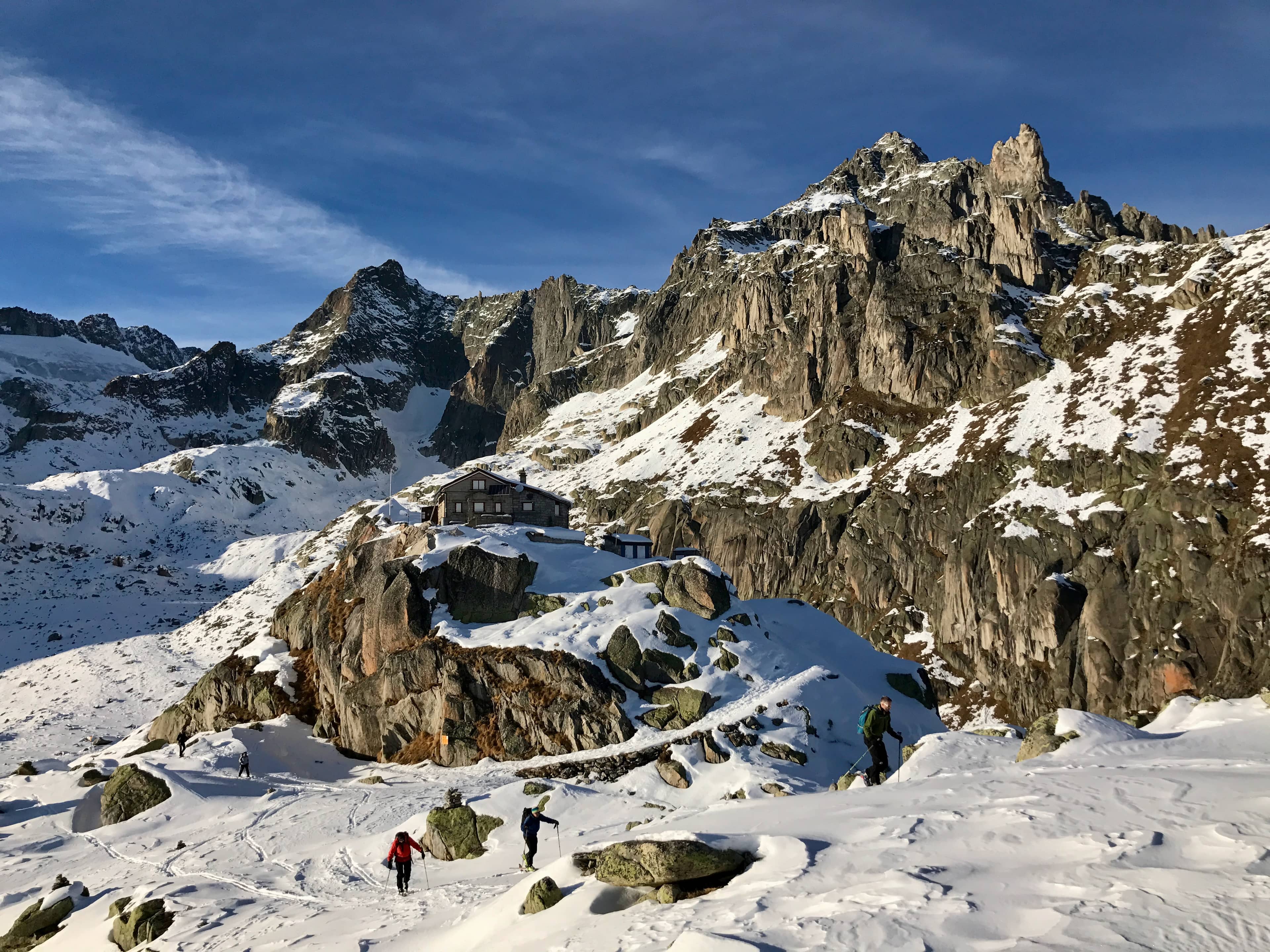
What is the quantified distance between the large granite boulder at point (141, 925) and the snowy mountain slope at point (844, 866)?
454 mm

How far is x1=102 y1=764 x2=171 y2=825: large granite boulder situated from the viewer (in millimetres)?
38750

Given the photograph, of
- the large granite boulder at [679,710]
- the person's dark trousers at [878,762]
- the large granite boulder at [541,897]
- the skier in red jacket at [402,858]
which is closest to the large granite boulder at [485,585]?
the large granite boulder at [679,710]

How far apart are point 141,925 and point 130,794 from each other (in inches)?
834

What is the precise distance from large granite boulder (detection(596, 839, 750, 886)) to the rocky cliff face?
82069 mm

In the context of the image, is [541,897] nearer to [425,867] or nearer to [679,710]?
[425,867]

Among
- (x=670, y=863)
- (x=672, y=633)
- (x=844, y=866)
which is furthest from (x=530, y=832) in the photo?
(x=672, y=633)

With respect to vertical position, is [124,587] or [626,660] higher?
[124,587]

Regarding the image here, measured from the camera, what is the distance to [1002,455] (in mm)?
106938

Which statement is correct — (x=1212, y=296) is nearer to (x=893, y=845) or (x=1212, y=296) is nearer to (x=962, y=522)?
(x=962, y=522)

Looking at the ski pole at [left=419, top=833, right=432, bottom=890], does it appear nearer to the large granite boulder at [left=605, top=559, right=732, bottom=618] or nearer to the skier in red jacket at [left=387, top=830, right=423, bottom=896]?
the skier in red jacket at [left=387, top=830, right=423, bottom=896]

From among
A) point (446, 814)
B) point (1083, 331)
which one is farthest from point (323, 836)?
point (1083, 331)

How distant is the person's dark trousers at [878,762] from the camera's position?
22.8 meters

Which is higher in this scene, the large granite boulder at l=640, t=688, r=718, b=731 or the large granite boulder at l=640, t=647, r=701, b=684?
the large granite boulder at l=640, t=647, r=701, b=684

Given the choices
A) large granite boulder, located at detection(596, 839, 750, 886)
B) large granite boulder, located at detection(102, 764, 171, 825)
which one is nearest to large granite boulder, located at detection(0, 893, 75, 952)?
large granite boulder, located at detection(102, 764, 171, 825)
